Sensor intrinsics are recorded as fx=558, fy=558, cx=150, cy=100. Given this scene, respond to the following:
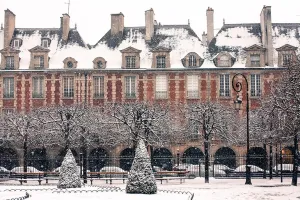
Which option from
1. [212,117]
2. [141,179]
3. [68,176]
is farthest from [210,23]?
[141,179]

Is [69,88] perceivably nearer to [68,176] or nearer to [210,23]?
[210,23]

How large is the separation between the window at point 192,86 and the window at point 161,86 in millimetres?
1513

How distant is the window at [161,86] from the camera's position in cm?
3753

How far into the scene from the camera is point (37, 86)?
38.1 metres

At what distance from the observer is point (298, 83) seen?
17.7 meters

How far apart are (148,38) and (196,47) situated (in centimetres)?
349

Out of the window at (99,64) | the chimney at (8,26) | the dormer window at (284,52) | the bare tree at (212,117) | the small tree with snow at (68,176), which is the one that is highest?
the chimney at (8,26)

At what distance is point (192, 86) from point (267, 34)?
6.25 m

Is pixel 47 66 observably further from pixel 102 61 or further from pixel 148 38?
pixel 148 38

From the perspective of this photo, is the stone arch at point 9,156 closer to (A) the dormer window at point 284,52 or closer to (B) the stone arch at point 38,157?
(B) the stone arch at point 38,157

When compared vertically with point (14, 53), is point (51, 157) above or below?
below

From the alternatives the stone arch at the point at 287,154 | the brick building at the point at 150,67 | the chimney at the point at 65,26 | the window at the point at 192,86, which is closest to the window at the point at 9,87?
the brick building at the point at 150,67

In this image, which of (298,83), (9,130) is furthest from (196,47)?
(298,83)

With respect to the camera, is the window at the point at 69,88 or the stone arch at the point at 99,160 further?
the window at the point at 69,88
